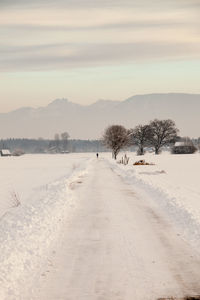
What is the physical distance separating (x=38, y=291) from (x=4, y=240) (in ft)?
10.3

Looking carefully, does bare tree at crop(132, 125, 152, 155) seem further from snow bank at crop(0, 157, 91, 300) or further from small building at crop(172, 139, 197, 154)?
snow bank at crop(0, 157, 91, 300)

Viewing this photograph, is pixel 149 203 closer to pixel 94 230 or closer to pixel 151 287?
pixel 94 230

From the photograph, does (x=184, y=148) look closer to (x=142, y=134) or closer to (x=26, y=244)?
(x=142, y=134)

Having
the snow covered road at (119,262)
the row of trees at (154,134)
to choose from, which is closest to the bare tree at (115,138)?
the row of trees at (154,134)

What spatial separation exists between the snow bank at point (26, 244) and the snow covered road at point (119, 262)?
0.84 feet

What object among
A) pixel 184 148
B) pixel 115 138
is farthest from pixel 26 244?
pixel 184 148

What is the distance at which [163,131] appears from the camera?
12012cm

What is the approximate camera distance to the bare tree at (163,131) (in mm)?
119688

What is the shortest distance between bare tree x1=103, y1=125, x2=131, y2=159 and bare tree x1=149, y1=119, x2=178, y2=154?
2227 cm

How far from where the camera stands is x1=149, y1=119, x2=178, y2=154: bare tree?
11969 cm

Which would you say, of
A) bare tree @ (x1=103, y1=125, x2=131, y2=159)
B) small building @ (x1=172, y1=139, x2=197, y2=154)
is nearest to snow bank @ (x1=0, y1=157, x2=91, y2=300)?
bare tree @ (x1=103, y1=125, x2=131, y2=159)

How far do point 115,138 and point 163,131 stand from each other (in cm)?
2634

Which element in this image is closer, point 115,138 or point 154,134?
point 115,138

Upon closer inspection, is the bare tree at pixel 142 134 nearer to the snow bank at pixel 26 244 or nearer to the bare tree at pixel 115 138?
the bare tree at pixel 115 138
